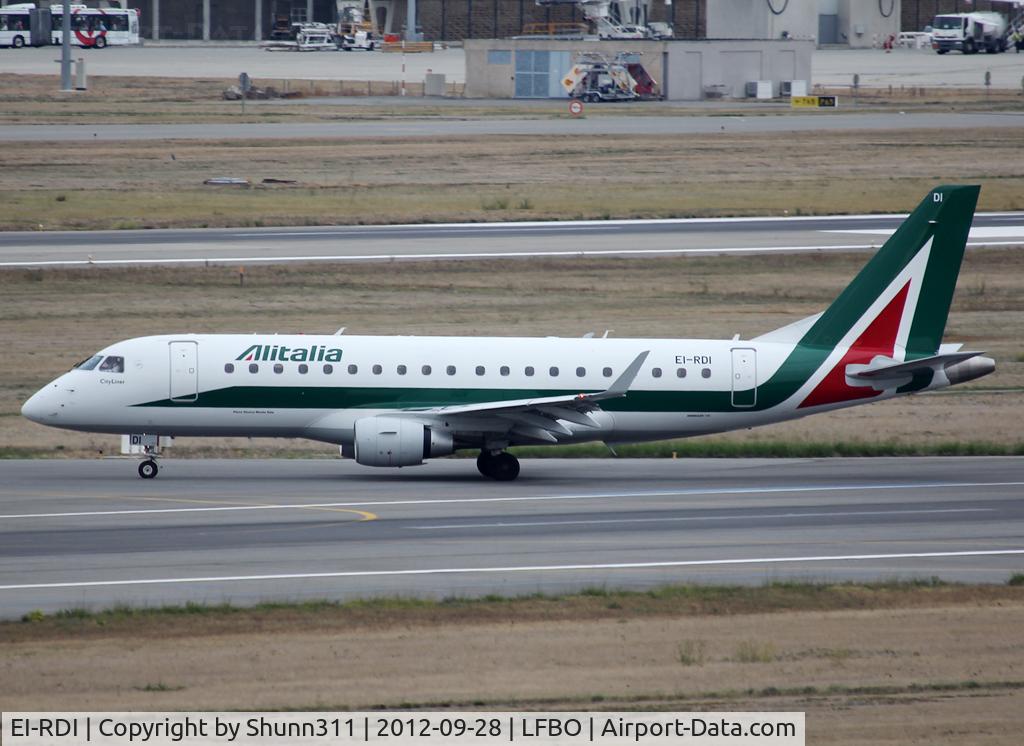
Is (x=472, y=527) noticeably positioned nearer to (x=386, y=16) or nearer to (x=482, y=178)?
(x=482, y=178)

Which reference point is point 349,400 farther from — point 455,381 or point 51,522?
point 51,522

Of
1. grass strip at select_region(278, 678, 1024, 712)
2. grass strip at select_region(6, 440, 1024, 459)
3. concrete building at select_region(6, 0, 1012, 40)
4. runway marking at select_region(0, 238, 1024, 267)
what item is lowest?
grass strip at select_region(6, 440, 1024, 459)

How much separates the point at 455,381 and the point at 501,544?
8.03 meters

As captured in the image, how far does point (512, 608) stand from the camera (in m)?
23.1

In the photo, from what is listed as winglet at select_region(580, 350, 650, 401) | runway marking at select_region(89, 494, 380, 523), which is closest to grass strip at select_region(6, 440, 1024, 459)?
winglet at select_region(580, 350, 650, 401)

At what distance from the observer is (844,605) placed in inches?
934

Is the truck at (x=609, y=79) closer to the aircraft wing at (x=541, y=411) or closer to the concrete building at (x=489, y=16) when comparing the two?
the concrete building at (x=489, y=16)

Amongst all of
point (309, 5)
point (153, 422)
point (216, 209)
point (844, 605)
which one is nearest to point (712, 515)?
point (844, 605)

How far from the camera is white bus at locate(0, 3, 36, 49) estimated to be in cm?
15925

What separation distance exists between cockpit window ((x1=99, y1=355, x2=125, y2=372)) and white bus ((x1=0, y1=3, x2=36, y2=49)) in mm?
136155

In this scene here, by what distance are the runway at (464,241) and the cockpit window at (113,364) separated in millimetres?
25395

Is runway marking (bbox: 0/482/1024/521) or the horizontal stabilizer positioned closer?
runway marking (bbox: 0/482/1024/521)

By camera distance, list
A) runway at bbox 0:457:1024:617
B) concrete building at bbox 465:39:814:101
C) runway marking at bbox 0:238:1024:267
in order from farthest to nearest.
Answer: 1. concrete building at bbox 465:39:814:101
2. runway marking at bbox 0:238:1024:267
3. runway at bbox 0:457:1024:617
